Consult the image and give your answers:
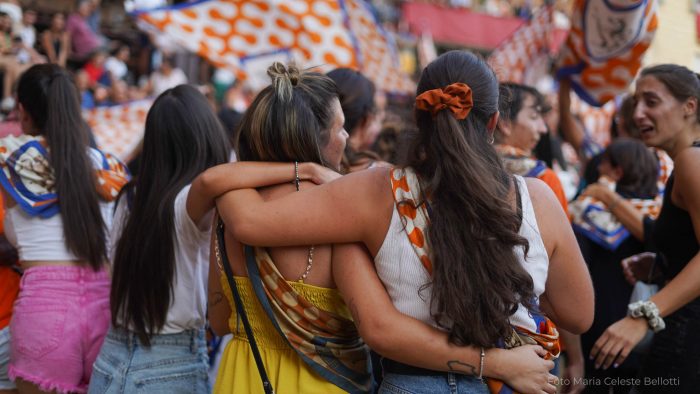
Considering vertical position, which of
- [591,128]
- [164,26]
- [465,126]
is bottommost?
[591,128]

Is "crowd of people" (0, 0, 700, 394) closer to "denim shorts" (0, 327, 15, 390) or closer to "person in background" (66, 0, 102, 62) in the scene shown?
"denim shorts" (0, 327, 15, 390)

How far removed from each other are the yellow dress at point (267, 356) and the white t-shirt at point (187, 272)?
0.42 m

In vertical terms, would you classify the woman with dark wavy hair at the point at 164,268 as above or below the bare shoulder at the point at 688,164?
below

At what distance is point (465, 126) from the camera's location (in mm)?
1997

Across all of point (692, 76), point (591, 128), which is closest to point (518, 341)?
point (692, 76)

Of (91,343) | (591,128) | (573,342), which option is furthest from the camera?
(591,128)

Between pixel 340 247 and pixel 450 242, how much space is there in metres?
0.33

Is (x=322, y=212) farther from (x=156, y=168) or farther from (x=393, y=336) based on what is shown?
(x=156, y=168)

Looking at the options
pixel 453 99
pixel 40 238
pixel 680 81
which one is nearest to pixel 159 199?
pixel 40 238

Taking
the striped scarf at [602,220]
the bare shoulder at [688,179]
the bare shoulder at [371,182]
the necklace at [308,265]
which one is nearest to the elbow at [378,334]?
the necklace at [308,265]

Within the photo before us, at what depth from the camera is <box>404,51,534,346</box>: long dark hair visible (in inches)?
75.0

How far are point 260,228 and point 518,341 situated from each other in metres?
0.78

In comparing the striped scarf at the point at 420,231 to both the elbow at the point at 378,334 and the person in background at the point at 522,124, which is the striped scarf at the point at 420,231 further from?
the person in background at the point at 522,124

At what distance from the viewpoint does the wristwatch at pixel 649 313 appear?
259cm
